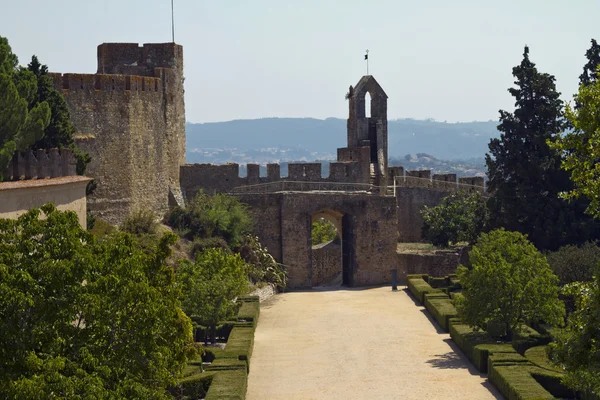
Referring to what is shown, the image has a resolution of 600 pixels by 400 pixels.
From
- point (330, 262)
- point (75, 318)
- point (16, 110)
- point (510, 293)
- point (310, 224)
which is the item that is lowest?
point (330, 262)

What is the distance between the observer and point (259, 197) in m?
44.2

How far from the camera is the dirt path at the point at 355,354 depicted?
26.7 m

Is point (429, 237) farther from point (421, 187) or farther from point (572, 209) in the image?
point (572, 209)

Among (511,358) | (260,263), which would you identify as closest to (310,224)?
(260,263)

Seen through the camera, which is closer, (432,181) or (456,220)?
(456,220)

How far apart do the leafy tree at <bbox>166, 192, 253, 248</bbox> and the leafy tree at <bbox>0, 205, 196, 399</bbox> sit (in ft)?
70.4

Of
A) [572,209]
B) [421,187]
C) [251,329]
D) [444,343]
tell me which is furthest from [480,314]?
[421,187]

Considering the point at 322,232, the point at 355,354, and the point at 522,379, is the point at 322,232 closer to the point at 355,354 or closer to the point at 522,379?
the point at 355,354

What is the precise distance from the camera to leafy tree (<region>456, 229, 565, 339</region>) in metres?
30.5

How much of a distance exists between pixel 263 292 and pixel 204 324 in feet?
26.4

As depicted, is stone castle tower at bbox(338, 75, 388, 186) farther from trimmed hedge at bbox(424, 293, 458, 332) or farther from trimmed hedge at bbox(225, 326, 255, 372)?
trimmed hedge at bbox(225, 326, 255, 372)

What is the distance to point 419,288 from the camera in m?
40.1

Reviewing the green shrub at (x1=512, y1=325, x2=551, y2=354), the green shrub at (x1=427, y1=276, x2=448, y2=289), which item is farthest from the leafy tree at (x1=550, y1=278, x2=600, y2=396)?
the green shrub at (x1=427, y1=276, x2=448, y2=289)

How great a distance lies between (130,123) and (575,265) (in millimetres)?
15246
